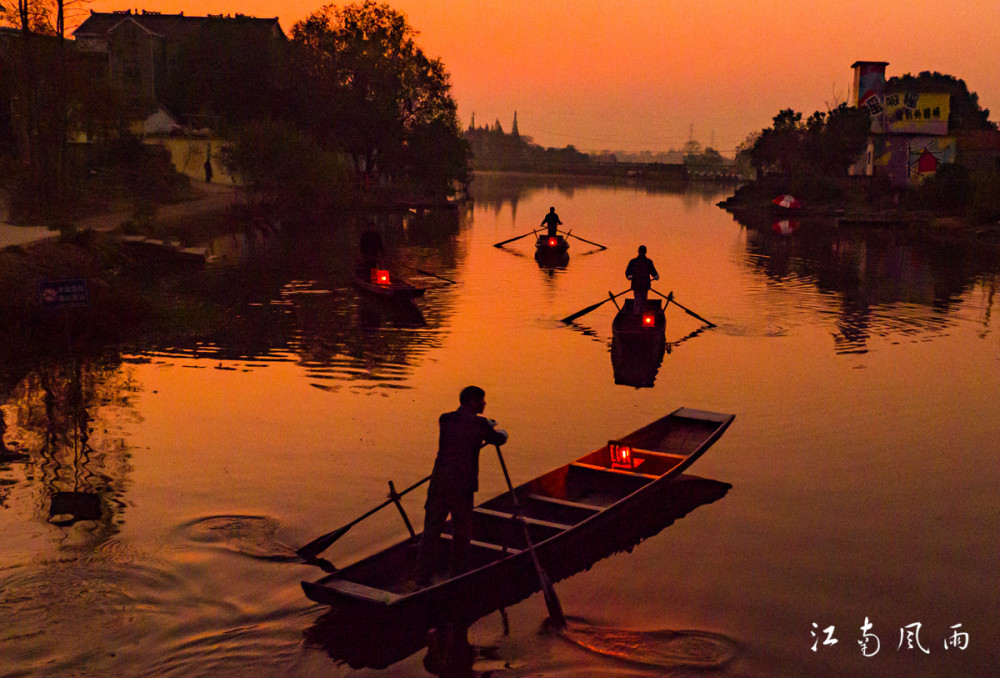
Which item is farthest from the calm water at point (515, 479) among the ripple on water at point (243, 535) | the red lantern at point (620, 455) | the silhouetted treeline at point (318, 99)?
the silhouetted treeline at point (318, 99)

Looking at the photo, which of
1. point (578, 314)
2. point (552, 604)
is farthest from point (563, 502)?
point (578, 314)

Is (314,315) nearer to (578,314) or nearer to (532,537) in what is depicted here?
(578,314)

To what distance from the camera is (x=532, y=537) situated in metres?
12.0

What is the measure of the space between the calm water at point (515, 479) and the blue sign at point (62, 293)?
1.38 m

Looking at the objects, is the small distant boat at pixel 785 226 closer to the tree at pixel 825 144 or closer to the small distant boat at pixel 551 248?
the tree at pixel 825 144

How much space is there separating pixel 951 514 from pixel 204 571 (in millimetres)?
9937

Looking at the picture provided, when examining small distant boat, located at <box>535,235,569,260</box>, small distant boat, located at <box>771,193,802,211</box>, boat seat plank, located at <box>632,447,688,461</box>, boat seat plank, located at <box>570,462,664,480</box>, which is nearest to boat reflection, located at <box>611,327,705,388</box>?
boat seat plank, located at <box>632,447,688,461</box>

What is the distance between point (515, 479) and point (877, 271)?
37256 mm

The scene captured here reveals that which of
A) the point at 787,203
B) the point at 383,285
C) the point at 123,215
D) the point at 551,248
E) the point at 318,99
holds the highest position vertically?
the point at 318,99

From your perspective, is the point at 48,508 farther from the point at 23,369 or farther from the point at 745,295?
the point at 745,295

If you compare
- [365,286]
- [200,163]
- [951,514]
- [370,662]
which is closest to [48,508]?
[370,662]

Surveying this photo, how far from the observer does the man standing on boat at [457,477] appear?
10.5 m

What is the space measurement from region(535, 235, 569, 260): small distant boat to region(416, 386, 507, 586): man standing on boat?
3954 centimetres

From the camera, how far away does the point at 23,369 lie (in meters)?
21.2
